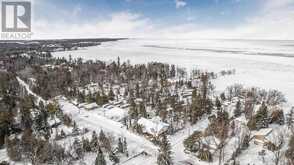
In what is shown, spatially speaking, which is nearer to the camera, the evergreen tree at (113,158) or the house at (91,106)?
the evergreen tree at (113,158)

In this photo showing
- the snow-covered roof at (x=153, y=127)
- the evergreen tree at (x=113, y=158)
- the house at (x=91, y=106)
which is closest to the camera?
the evergreen tree at (x=113, y=158)

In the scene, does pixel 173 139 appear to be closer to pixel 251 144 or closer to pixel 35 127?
pixel 251 144

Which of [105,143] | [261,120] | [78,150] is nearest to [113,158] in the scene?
[105,143]

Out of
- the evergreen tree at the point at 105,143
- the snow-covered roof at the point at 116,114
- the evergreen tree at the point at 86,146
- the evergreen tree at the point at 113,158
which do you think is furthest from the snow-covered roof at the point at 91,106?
the evergreen tree at the point at 113,158

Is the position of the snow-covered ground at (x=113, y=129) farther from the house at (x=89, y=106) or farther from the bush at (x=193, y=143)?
the bush at (x=193, y=143)

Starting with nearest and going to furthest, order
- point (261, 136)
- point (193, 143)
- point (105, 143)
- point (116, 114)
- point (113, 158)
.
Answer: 1. point (113, 158)
2. point (193, 143)
3. point (105, 143)
4. point (261, 136)
5. point (116, 114)

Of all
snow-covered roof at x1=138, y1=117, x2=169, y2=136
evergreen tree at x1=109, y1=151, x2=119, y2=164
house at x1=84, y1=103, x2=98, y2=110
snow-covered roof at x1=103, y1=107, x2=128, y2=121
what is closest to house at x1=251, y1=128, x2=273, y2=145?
snow-covered roof at x1=138, y1=117, x2=169, y2=136

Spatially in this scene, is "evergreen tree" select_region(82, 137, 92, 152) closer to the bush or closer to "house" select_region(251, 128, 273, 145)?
the bush

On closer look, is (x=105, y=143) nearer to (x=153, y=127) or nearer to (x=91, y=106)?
(x=153, y=127)
